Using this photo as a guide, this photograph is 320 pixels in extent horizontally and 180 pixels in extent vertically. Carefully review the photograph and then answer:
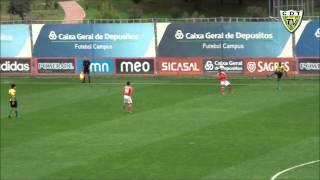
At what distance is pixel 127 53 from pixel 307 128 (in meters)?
23.6

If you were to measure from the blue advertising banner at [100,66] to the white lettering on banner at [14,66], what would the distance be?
13.3ft

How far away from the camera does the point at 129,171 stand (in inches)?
945

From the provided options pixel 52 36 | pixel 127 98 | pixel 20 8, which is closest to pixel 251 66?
pixel 52 36

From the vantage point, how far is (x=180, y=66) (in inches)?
2026

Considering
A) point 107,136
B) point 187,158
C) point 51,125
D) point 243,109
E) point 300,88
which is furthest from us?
point 300,88

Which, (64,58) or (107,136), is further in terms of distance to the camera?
(64,58)

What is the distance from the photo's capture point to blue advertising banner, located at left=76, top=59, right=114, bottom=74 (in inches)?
2082

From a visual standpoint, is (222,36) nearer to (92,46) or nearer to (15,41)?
(92,46)

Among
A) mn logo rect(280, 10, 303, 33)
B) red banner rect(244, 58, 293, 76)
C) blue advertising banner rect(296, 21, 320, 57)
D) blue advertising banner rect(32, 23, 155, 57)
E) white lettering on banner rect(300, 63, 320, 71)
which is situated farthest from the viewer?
blue advertising banner rect(32, 23, 155, 57)

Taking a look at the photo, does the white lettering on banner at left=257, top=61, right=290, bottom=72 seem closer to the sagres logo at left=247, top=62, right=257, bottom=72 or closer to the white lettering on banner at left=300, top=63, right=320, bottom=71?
the sagres logo at left=247, top=62, right=257, bottom=72

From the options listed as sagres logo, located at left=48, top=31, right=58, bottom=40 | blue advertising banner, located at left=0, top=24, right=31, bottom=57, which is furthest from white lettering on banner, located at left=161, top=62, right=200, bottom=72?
blue advertising banner, located at left=0, top=24, right=31, bottom=57

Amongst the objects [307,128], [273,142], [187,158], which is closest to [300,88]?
[307,128]

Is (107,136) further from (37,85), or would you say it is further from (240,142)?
(37,85)

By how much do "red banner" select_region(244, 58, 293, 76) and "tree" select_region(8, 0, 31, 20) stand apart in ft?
191
